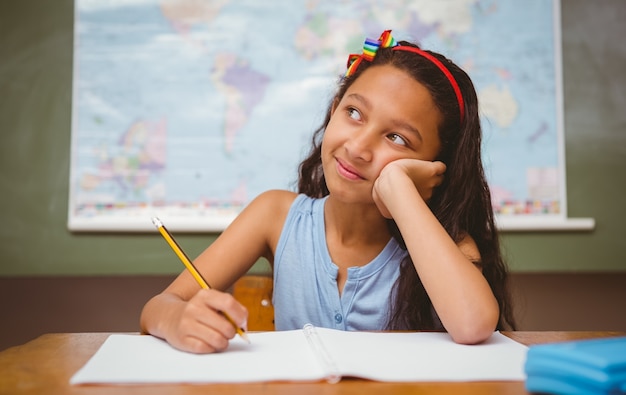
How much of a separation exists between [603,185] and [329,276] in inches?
68.2

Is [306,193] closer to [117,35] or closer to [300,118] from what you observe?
[300,118]

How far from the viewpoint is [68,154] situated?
8.15 ft

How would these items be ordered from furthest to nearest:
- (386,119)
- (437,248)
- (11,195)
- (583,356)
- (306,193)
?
1. (11,195)
2. (306,193)
3. (386,119)
4. (437,248)
5. (583,356)

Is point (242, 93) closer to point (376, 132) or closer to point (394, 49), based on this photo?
point (394, 49)

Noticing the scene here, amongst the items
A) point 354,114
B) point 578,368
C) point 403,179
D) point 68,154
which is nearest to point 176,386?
point 578,368

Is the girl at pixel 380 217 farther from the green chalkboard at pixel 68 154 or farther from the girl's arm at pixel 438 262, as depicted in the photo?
the green chalkboard at pixel 68 154

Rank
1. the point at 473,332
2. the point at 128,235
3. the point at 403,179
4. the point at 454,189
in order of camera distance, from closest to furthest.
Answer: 1. the point at 473,332
2. the point at 403,179
3. the point at 454,189
4. the point at 128,235

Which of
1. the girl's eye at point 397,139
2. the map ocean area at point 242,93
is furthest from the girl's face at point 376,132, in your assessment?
the map ocean area at point 242,93

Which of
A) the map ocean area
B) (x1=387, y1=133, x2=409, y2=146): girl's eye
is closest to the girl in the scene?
(x1=387, y1=133, x2=409, y2=146): girl's eye

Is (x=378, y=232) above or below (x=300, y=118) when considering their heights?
below

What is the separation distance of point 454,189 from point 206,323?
2.29ft

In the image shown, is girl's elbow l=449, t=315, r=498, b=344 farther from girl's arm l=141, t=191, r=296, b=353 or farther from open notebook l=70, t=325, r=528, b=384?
girl's arm l=141, t=191, r=296, b=353

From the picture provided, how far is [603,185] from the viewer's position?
2543 mm

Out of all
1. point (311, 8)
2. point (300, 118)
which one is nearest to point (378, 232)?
point (300, 118)
